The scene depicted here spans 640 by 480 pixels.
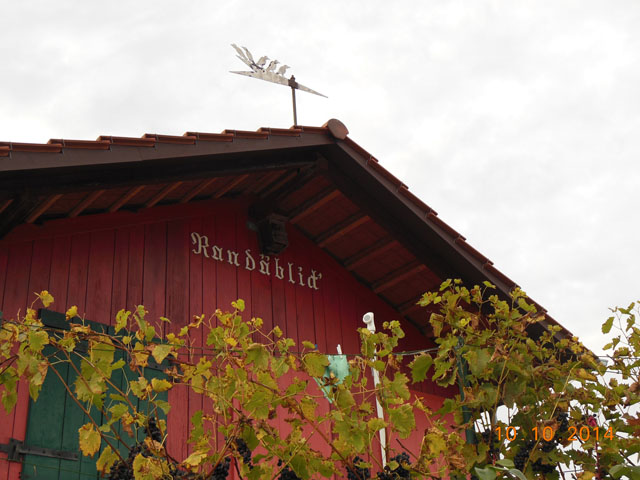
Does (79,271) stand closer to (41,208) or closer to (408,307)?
(41,208)

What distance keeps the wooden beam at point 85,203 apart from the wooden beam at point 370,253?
3186mm

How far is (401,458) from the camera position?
405 centimetres

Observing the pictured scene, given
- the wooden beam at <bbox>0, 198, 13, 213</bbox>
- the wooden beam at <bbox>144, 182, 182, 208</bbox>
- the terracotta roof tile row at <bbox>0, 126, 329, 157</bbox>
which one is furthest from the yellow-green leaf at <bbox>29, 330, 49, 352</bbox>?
the wooden beam at <bbox>144, 182, 182, 208</bbox>

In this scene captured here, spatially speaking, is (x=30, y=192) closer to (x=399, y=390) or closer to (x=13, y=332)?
(x=13, y=332)

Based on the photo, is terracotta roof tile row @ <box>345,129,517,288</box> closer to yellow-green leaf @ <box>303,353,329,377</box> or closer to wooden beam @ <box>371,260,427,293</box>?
wooden beam @ <box>371,260,427,293</box>

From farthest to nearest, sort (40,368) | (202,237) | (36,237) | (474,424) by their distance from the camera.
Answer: (202,237) < (36,237) < (474,424) < (40,368)

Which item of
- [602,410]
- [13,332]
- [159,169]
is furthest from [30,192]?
[602,410]

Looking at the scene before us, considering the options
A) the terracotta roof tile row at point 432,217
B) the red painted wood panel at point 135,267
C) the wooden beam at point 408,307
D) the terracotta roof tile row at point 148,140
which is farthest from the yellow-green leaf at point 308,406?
the wooden beam at point 408,307

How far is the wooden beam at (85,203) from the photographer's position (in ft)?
20.9

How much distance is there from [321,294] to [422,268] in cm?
112

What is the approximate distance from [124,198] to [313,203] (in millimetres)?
2169

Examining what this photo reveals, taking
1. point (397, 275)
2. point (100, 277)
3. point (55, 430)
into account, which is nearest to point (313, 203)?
point (397, 275)

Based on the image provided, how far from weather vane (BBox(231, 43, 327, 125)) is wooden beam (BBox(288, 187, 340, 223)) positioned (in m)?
0.78
